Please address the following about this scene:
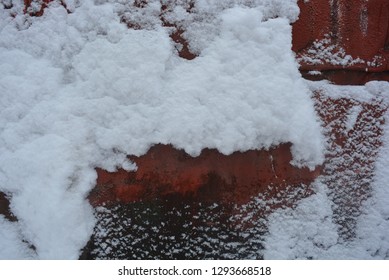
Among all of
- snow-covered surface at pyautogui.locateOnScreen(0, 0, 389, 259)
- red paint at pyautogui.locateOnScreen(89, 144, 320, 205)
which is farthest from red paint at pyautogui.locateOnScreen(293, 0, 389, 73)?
red paint at pyautogui.locateOnScreen(89, 144, 320, 205)

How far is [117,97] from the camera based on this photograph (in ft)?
2.81

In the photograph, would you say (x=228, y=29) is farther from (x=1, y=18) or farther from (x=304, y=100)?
(x=1, y=18)

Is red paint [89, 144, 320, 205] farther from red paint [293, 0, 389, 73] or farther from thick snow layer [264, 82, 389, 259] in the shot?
red paint [293, 0, 389, 73]

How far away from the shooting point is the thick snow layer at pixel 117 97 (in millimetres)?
838

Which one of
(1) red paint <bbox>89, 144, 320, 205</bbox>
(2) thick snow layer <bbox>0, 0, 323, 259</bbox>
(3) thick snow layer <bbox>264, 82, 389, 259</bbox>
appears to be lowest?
(3) thick snow layer <bbox>264, 82, 389, 259</bbox>

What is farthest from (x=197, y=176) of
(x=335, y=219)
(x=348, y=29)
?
(x=348, y=29)

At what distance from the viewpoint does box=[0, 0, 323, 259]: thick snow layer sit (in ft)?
2.75

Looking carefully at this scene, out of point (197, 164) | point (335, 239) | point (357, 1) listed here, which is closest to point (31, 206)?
point (197, 164)

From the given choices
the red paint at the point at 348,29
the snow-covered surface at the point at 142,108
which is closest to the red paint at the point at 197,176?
the snow-covered surface at the point at 142,108

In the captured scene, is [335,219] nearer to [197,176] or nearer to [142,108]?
[197,176]

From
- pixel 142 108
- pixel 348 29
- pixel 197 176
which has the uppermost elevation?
pixel 348 29

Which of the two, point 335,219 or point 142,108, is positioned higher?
point 142,108

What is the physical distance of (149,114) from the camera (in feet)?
2.77

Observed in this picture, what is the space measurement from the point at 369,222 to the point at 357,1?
562 millimetres
